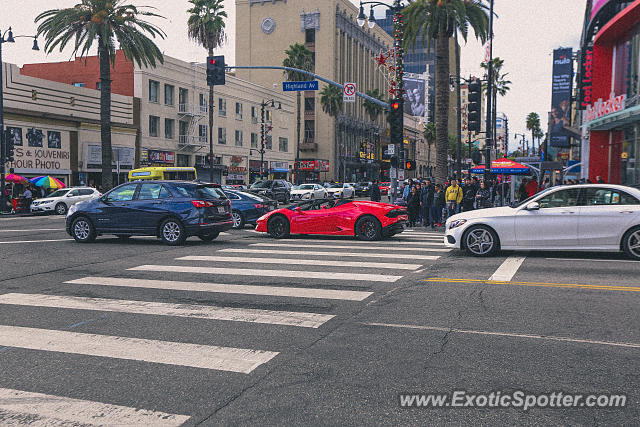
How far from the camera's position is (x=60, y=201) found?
3133 cm

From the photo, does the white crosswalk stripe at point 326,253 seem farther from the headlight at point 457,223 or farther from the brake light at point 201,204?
the brake light at point 201,204

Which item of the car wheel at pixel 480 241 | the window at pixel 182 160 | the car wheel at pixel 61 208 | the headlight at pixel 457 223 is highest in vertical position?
the window at pixel 182 160

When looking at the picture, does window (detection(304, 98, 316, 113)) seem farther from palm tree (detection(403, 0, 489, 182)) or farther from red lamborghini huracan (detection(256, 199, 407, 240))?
red lamborghini huracan (detection(256, 199, 407, 240))

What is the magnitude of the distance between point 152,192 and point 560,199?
31.4ft

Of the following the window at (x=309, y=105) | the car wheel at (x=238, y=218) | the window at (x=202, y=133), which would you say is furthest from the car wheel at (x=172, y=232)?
the window at (x=309, y=105)

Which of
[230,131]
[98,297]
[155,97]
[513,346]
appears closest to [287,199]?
[155,97]

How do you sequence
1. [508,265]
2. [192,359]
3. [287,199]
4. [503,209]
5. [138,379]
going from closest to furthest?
[138,379] → [192,359] → [508,265] → [503,209] → [287,199]

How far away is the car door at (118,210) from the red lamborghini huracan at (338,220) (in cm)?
361

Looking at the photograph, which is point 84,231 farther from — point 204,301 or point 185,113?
point 185,113

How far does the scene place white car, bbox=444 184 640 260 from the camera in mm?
11461

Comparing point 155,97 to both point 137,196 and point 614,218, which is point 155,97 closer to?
point 137,196

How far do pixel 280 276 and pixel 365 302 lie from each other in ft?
7.93

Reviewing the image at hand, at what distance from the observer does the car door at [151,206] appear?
14812 millimetres

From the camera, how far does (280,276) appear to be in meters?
9.80
